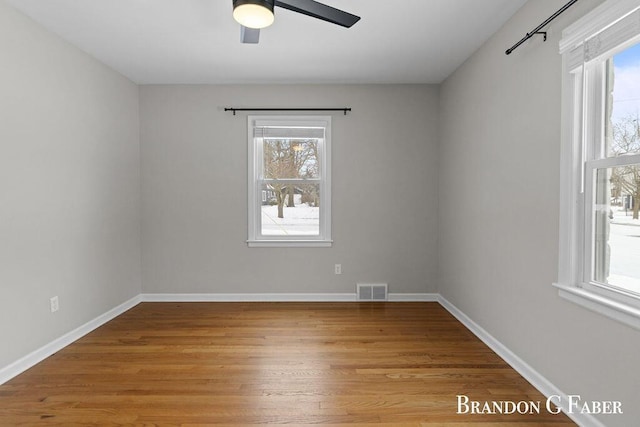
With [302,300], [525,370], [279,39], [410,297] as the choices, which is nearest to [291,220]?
[302,300]

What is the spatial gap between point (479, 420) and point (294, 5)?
2.58 metres

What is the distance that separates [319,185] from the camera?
422 centimetres

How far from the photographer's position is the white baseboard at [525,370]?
6.20ft

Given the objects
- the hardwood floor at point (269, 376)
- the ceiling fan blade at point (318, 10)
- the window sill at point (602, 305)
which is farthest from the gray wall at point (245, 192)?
the window sill at point (602, 305)

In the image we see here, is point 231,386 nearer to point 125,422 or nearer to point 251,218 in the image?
point 125,422

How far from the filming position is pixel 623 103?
5.78ft

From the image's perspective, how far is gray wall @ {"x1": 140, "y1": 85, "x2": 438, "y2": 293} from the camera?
4133 millimetres

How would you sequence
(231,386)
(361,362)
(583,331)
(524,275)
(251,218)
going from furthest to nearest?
(251,218) → (361,362) → (524,275) → (231,386) → (583,331)

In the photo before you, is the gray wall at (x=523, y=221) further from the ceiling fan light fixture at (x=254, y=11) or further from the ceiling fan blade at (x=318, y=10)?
the ceiling fan light fixture at (x=254, y=11)

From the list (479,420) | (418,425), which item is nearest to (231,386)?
(418,425)

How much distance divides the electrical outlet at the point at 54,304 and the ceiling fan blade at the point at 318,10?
9.33 ft

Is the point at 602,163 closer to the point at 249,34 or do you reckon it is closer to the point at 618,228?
the point at 618,228

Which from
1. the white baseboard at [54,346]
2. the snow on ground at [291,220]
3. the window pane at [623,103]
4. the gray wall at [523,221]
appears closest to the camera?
the window pane at [623,103]

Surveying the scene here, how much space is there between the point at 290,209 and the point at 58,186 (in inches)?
90.0
